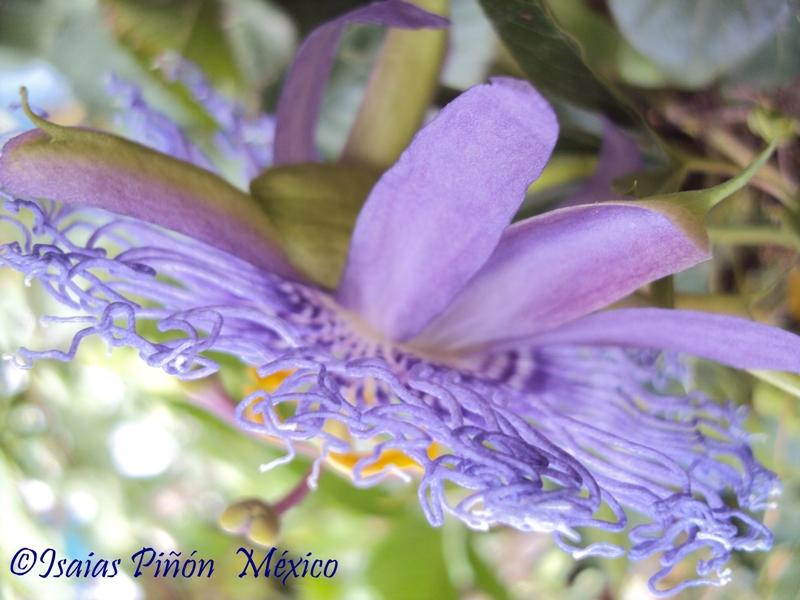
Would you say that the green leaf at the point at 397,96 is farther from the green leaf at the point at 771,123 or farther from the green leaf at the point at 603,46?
the green leaf at the point at 771,123

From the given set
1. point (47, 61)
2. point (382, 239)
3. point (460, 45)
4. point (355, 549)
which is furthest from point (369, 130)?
point (355, 549)

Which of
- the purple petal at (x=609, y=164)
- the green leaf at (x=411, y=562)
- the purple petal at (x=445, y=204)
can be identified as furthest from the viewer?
the green leaf at (x=411, y=562)

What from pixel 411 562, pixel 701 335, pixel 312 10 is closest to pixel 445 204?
pixel 701 335

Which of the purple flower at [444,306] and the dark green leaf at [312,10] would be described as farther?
the dark green leaf at [312,10]

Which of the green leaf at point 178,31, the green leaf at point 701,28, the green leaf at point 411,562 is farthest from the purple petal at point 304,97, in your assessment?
the green leaf at point 411,562

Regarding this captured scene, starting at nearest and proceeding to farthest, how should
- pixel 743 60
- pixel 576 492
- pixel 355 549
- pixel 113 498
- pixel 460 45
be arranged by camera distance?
pixel 576 492 → pixel 743 60 → pixel 460 45 → pixel 355 549 → pixel 113 498

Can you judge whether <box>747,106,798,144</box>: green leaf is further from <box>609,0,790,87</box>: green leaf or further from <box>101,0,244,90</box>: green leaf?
<box>101,0,244,90</box>: green leaf

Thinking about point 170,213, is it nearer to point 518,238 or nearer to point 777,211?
point 518,238
